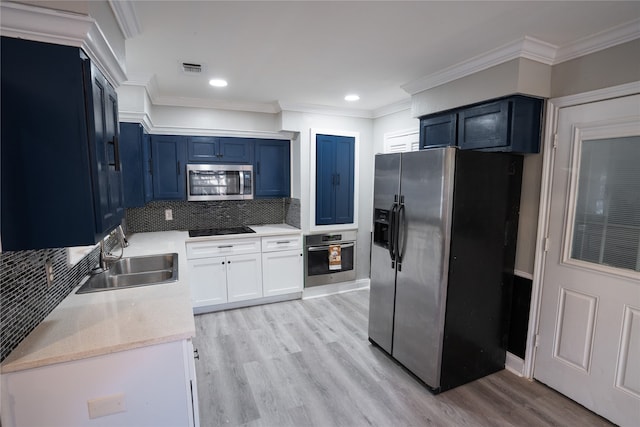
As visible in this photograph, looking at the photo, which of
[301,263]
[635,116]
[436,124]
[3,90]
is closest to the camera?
[3,90]

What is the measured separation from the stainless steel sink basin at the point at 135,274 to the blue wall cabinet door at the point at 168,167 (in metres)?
1.21

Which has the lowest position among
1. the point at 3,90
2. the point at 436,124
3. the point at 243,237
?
the point at 243,237

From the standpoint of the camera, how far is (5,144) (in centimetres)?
113

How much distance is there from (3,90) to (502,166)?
8.98 ft

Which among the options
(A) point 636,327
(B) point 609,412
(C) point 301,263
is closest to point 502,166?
(A) point 636,327

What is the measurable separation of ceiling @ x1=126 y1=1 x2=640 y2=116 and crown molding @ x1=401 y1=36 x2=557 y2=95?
4 centimetres

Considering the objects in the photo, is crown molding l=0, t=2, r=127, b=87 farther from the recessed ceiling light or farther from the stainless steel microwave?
the stainless steel microwave

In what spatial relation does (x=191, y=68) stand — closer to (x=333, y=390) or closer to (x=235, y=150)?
(x=235, y=150)

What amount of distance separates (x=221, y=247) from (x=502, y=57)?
3.11m

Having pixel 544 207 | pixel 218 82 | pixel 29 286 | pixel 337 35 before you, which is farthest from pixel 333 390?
pixel 218 82

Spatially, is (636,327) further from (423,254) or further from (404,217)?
(404,217)

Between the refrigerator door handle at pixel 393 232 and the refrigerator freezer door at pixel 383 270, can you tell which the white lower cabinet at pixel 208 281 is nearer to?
the refrigerator freezer door at pixel 383 270

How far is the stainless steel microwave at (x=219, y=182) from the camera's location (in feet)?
12.5

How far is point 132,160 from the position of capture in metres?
2.93
